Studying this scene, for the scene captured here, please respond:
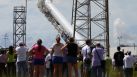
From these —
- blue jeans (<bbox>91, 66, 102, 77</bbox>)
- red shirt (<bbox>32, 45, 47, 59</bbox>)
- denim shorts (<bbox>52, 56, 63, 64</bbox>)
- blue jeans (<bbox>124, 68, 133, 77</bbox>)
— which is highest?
red shirt (<bbox>32, 45, 47, 59</bbox>)

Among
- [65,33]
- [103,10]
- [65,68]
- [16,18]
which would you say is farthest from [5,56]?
[16,18]

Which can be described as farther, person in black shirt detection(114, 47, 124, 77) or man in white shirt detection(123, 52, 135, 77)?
man in white shirt detection(123, 52, 135, 77)

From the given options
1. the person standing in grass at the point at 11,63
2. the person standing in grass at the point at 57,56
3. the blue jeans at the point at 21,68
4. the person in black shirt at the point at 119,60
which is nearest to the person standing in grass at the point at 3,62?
the person standing in grass at the point at 11,63

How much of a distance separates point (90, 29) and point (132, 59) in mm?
29907

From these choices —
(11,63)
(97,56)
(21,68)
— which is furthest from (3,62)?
(97,56)

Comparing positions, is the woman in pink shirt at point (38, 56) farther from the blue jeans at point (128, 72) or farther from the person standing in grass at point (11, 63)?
the blue jeans at point (128, 72)

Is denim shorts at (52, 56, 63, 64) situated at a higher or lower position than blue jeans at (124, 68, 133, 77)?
higher

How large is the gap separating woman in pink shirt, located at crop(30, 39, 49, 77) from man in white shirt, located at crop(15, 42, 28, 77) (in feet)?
5.51

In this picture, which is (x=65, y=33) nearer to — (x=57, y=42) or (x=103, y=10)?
(x=103, y=10)

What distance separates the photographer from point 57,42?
2202 cm

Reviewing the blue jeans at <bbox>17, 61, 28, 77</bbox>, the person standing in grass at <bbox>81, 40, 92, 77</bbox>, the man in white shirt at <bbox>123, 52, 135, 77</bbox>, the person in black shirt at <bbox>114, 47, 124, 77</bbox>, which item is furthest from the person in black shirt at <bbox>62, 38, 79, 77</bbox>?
the man in white shirt at <bbox>123, 52, 135, 77</bbox>

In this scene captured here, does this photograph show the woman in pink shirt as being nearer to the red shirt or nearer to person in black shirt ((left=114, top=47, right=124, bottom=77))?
the red shirt

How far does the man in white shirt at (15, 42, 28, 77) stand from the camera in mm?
24250

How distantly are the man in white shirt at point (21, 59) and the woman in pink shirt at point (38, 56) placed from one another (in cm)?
168
